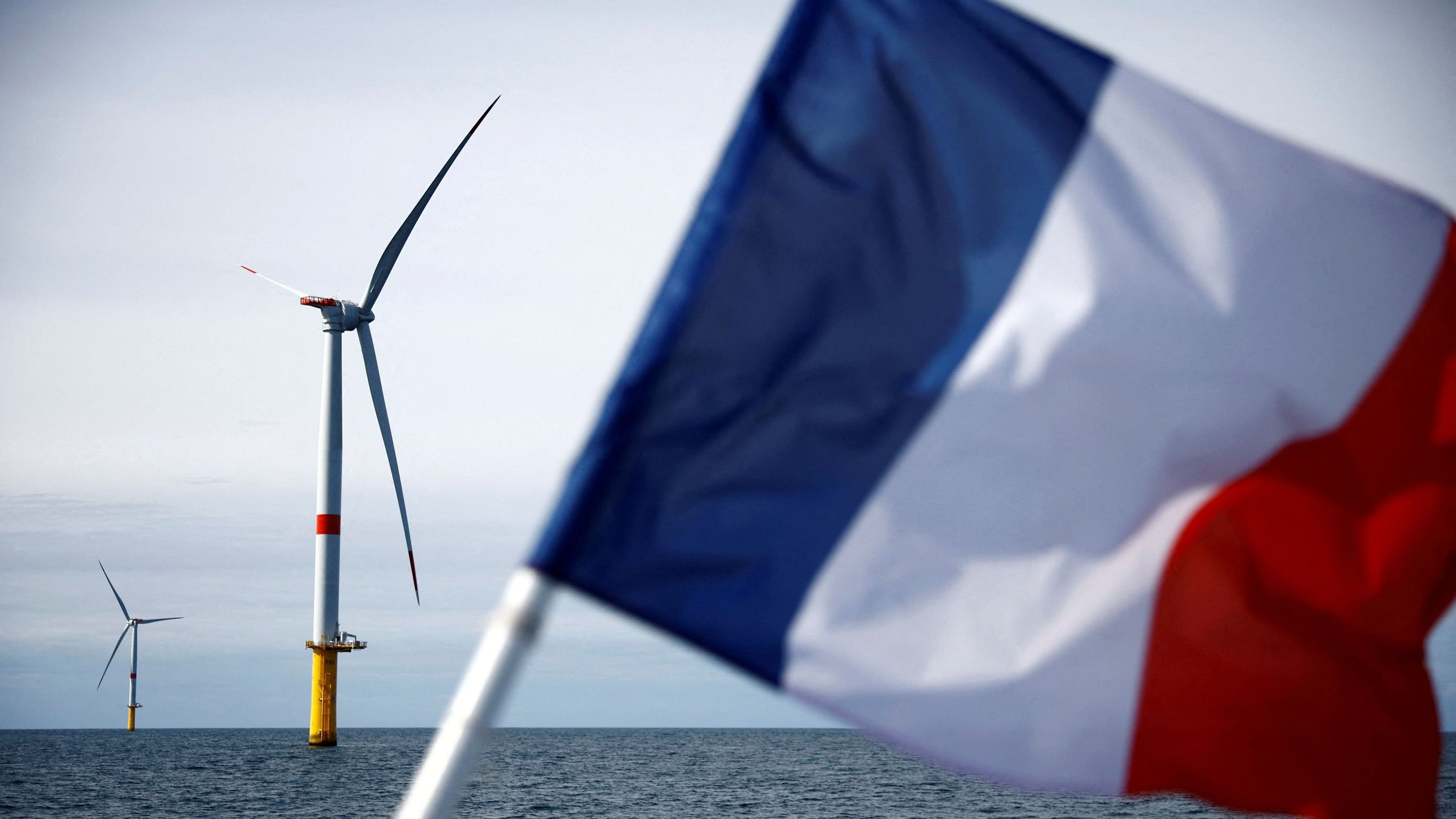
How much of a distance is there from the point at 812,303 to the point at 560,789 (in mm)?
86932

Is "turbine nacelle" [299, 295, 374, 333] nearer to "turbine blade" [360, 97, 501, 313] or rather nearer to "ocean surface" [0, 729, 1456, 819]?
"turbine blade" [360, 97, 501, 313]

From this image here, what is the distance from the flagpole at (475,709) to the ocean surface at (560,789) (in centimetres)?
3457

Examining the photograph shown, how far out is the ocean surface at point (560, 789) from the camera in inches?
2726

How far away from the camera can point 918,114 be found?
4.59 m

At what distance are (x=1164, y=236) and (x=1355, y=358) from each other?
3.00 ft

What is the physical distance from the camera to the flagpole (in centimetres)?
326

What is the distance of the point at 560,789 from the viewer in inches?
3418

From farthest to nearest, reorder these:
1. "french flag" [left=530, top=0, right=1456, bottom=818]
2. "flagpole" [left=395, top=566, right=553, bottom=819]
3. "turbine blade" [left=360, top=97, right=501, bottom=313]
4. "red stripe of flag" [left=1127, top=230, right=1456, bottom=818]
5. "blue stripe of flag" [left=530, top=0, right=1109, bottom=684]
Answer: "turbine blade" [left=360, top=97, right=501, bottom=313]
"red stripe of flag" [left=1127, top=230, right=1456, bottom=818]
"french flag" [left=530, top=0, right=1456, bottom=818]
"blue stripe of flag" [left=530, top=0, right=1109, bottom=684]
"flagpole" [left=395, top=566, right=553, bottom=819]

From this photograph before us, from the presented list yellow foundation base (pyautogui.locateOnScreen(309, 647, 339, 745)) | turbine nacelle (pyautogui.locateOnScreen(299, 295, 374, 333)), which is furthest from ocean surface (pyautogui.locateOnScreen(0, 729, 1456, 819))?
turbine nacelle (pyautogui.locateOnScreen(299, 295, 374, 333))

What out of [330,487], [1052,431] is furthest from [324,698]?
[1052,431]

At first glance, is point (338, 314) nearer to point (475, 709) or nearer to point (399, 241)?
point (399, 241)

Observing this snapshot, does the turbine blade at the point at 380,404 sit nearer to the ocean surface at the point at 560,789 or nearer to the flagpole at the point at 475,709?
the ocean surface at the point at 560,789

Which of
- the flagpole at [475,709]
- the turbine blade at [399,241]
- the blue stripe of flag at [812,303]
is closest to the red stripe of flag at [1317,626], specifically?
the blue stripe of flag at [812,303]

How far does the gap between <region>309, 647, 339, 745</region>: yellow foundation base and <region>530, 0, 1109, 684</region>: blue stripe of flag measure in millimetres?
73690
